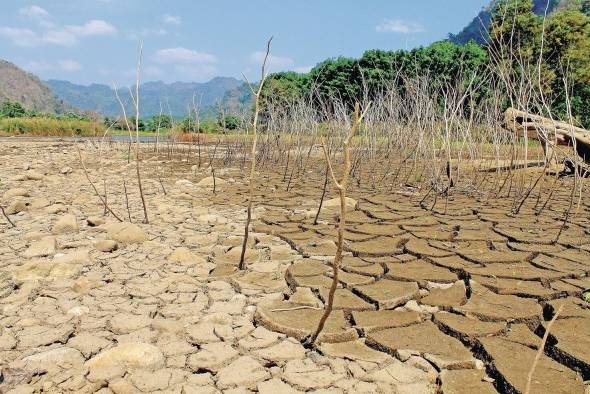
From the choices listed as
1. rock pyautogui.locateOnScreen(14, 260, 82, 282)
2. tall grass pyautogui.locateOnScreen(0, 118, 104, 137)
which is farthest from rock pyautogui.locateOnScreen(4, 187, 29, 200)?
tall grass pyautogui.locateOnScreen(0, 118, 104, 137)

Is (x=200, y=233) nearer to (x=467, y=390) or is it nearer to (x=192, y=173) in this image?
(x=467, y=390)

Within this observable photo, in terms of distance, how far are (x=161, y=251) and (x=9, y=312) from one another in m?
0.84

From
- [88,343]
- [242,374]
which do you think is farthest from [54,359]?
[242,374]

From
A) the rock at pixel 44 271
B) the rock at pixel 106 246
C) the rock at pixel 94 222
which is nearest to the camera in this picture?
the rock at pixel 44 271

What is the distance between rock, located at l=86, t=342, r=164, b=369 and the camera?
4.29ft

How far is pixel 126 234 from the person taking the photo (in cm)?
255

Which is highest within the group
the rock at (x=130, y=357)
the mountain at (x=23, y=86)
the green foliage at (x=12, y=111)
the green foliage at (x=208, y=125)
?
the mountain at (x=23, y=86)

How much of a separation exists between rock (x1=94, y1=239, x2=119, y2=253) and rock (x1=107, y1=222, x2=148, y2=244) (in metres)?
0.09

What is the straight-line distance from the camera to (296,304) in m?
1.75

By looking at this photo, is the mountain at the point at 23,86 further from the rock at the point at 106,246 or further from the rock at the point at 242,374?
the rock at the point at 242,374

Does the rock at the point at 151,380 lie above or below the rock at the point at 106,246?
below

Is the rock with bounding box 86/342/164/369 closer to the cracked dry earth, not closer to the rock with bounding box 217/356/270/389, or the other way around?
the cracked dry earth

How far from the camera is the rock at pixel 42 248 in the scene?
Result: 2.30 meters

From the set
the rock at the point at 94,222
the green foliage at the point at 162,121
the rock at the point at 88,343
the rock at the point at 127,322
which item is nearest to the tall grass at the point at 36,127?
the green foliage at the point at 162,121
